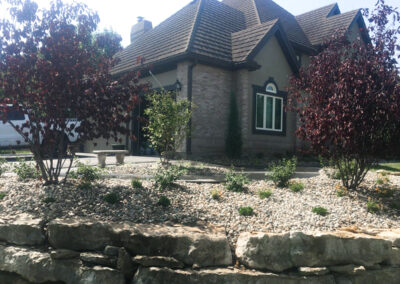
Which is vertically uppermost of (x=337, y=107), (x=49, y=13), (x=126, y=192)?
(x=49, y=13)

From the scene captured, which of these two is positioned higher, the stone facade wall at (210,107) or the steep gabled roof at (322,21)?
the steep gabled roof at (322,21)

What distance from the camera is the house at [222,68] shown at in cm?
1147

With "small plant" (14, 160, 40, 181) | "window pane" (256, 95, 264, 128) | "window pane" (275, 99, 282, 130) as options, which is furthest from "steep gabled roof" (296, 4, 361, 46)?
"small plant" (14, 160, 40, 181)

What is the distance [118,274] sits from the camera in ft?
11.2

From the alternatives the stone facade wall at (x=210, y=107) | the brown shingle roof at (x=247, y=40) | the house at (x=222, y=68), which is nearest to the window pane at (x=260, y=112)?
the house at (x=222, y=68)

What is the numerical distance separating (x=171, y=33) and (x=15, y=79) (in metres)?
9.86

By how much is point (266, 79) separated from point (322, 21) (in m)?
7.41

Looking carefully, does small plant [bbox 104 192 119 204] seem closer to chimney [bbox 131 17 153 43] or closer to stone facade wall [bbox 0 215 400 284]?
stone facade wall [bbox 0 215 400 284]

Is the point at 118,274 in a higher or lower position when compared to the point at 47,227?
lower

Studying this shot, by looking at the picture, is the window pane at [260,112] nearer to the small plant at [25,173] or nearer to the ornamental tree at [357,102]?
the ornamental tree at [357,102]

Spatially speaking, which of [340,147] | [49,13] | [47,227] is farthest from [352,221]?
[49,13]

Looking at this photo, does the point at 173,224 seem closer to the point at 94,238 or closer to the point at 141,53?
the point at 94,238

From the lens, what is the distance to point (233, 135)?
1177cm

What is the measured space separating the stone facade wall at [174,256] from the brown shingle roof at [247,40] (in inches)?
359
